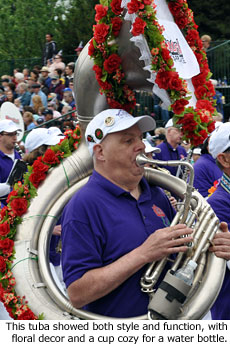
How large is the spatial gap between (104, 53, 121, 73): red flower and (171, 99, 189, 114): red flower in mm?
459

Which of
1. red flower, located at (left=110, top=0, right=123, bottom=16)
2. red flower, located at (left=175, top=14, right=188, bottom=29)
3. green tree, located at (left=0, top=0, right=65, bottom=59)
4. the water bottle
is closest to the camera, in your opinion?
the water bottle

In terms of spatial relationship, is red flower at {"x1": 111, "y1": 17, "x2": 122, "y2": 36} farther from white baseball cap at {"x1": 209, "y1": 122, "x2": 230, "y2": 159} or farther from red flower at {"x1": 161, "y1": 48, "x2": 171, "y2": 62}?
white baseball cap at {"x1": 209, "y1": 122, "x2": 230, "y2": 159}

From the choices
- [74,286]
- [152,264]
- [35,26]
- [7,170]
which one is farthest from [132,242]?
[35,26]

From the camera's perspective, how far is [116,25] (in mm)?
3688

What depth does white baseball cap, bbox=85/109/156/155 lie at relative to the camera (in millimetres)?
3295

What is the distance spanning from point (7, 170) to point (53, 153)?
2230 mm

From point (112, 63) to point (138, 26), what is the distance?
318mm

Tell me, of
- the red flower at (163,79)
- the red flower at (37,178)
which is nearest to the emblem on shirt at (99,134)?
the red flower at (163,79)

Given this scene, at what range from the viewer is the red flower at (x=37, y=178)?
4.27 meters

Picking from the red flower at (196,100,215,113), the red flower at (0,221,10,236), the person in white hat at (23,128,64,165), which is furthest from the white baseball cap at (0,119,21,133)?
the red flower at (196,100,215,113)

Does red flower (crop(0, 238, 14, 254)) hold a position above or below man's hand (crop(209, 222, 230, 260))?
below

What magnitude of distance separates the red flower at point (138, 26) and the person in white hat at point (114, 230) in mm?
443

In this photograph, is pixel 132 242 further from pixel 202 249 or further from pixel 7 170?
pixel 7 170

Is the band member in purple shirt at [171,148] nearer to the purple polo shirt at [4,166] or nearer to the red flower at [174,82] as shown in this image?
the purple polo shirt at [4,166]
